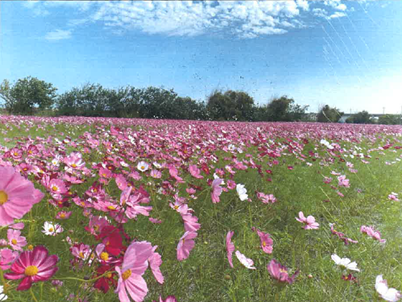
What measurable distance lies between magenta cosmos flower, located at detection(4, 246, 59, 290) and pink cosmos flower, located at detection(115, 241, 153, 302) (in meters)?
0.16

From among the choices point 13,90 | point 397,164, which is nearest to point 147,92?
point 397,164

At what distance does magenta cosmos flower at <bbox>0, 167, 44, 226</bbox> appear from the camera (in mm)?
555

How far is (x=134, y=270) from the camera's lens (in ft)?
2.07

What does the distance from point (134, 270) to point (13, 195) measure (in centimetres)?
29

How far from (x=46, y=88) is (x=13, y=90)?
4.87 meters

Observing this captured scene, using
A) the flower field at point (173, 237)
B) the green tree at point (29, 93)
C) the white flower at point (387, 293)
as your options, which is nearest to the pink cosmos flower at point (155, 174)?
the flower field at point (173, 237)

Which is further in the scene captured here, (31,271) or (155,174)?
(155,174)

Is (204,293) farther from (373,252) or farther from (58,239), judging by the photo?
(373,252)

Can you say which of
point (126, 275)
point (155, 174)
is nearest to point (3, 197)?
point (126, 275)

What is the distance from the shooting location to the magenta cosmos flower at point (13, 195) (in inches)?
21.8

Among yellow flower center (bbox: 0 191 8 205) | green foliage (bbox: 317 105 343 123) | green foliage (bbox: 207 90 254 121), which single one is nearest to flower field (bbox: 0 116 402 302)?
yellow flower center (bbox: 0 191 8 205)

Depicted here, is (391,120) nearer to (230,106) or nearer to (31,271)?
(230,106)

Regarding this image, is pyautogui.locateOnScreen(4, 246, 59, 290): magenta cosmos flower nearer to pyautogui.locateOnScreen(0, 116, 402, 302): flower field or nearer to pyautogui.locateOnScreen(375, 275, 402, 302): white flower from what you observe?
pyautogui.locateOnScreen(0, 116, 402, 302): flower field

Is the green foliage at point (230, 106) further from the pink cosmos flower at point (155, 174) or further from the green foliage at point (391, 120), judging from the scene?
the pink cosmos flower at point (155, 174)
